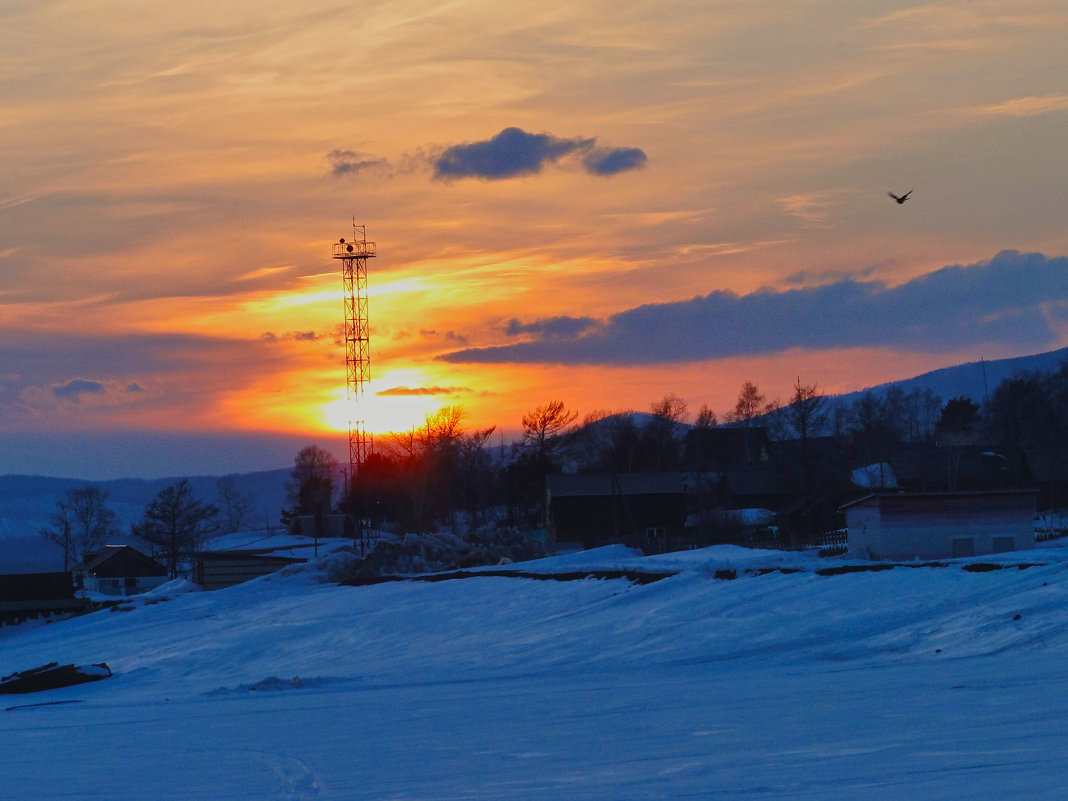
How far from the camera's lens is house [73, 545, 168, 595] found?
8631 centimetres

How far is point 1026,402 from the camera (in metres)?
113

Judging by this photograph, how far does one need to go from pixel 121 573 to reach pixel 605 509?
113ft

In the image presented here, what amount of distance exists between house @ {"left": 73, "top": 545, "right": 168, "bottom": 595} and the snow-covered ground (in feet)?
191

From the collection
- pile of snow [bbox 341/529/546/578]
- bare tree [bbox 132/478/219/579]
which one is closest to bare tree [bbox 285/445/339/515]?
bare tree [bbox 132/478/219/579]

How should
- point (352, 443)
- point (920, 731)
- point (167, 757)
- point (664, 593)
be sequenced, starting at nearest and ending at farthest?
1. point (920, 731)
2. point (167, 757)
3. point (664, 593)
4. point (352, 443)

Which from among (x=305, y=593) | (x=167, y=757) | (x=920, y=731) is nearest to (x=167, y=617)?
(x=305, y=593)

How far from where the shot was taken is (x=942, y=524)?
128 ft

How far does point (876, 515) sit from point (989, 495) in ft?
12.3

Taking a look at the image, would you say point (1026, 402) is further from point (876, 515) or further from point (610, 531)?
point (876, 515)

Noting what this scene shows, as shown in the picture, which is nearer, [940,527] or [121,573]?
[940,527]

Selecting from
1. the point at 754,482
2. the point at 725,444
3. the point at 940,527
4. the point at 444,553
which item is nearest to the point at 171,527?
the point at 725,444

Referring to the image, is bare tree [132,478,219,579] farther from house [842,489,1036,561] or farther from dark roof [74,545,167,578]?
house [842,489,1036,561]

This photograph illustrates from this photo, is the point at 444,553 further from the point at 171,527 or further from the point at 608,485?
the point at 171,527

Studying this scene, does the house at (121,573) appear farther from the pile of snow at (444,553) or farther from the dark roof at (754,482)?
the dark roof at (754,482)
